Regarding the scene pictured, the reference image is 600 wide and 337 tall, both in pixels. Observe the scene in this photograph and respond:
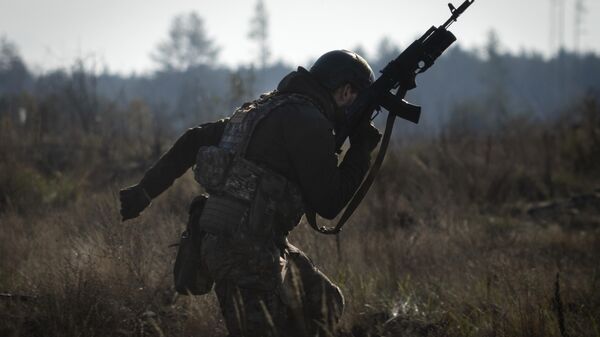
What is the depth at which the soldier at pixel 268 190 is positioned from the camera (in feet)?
8.70

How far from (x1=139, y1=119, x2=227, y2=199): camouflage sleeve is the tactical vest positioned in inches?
12.1

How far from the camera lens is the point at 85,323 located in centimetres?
293

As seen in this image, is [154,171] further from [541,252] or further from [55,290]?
[541,252]

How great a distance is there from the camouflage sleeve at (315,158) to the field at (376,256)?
3.07ft

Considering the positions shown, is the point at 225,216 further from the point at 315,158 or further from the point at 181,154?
the point at 181,154

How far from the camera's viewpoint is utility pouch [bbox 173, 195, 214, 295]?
2920 millimetres

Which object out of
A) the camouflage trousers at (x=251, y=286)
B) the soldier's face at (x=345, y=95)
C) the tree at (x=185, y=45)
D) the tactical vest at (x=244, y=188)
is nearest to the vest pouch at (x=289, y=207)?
the tactical vest at (x=244, y=188)

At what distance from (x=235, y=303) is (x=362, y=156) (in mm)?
1014

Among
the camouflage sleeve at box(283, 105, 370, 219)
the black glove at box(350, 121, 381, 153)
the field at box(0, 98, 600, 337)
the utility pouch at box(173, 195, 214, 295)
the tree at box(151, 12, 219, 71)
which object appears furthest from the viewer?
the tree at box(151, 12, 219, 71)

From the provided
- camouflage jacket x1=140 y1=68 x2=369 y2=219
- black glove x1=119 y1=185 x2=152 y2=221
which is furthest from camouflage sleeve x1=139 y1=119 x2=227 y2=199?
camouflage jacket x1=140 y1=68 x2=369 y2=219

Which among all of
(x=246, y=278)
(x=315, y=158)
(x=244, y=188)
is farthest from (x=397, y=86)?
(x=246, y=278)

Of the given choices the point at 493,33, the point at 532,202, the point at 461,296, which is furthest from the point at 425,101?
the point at 461,296

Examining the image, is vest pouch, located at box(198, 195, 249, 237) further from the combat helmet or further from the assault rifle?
the combat helmet

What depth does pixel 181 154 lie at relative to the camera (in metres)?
3.12
